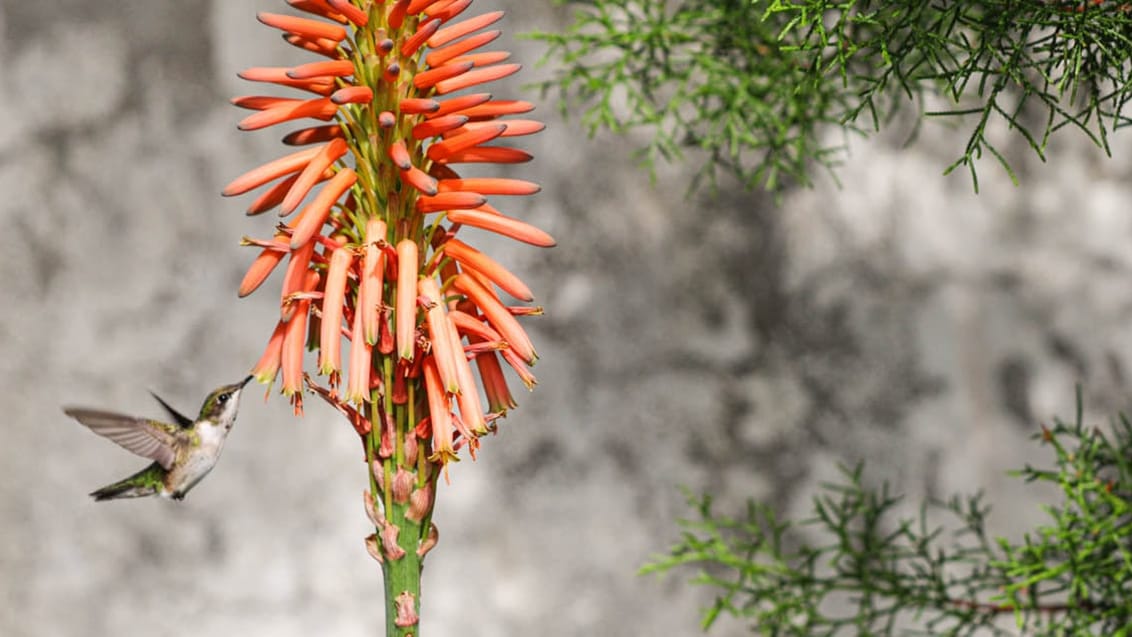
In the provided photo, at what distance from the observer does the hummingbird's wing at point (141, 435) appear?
0.60 meters

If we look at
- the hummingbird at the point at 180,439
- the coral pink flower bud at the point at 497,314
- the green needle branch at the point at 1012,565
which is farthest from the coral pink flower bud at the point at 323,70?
the green needle branch at the point at 1012,565

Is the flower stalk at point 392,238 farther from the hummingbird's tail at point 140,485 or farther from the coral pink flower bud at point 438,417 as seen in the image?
the hummingbird's tail at point 140,485

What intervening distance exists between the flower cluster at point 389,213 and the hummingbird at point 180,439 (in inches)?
6.1

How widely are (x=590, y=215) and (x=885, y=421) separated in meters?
0.47

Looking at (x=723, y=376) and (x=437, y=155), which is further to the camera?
(x=723, y=376)

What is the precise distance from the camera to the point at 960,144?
1.53 metres

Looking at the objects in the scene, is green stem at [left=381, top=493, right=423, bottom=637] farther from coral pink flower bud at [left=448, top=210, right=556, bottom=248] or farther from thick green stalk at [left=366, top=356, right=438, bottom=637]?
coral pink flower bud at [left=448, top=210, right=556, bottom=248]

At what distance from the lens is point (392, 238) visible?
1.53 feet

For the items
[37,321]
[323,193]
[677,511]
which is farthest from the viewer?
[677,511]

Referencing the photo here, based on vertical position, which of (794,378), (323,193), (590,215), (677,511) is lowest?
(323,193)

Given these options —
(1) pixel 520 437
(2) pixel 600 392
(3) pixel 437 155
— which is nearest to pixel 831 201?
(2) pixel 600 392

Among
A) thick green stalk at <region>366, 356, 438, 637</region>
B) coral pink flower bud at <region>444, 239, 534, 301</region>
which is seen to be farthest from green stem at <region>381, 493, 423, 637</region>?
coral pink flower bud at <region>444, 239, 534, 301</region>

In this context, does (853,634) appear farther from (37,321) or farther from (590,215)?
(37,321)

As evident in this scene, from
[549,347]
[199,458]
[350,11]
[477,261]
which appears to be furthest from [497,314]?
[549,347]
